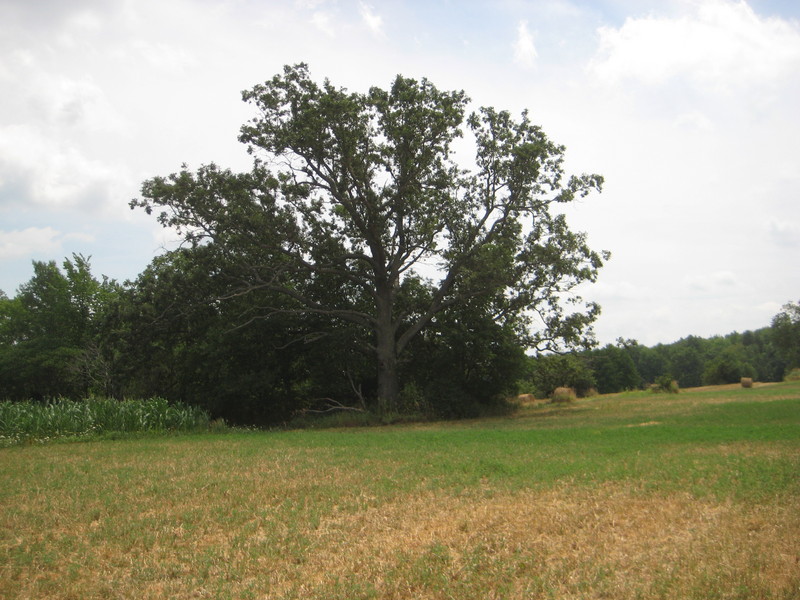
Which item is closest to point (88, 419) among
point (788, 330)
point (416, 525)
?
point (416, 525)

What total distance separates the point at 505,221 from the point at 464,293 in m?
3.85

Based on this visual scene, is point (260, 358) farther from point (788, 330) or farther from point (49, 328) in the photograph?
point (788, 330)

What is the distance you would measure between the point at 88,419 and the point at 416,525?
16.2 meters

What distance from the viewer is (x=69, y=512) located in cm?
852

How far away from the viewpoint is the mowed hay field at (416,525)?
574 cm

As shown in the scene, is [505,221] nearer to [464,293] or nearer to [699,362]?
[464,293]

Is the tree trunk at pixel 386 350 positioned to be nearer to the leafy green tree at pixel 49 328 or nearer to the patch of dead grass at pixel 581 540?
the patch of dead grass at pixel 581 540

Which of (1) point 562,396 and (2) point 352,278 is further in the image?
(1) point 562,396

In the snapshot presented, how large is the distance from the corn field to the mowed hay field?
6.20 metres

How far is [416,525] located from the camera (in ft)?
24.7

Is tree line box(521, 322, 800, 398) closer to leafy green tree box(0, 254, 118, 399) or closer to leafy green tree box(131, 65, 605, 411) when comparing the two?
leafy green tree box(131, 65, 605, 411)

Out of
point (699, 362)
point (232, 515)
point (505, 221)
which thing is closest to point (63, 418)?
point (232, 515)

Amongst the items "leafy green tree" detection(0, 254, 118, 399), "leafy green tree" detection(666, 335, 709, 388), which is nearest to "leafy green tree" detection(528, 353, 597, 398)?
"leafy green tree" detection(0, 254, 118, 399)

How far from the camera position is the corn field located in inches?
742
